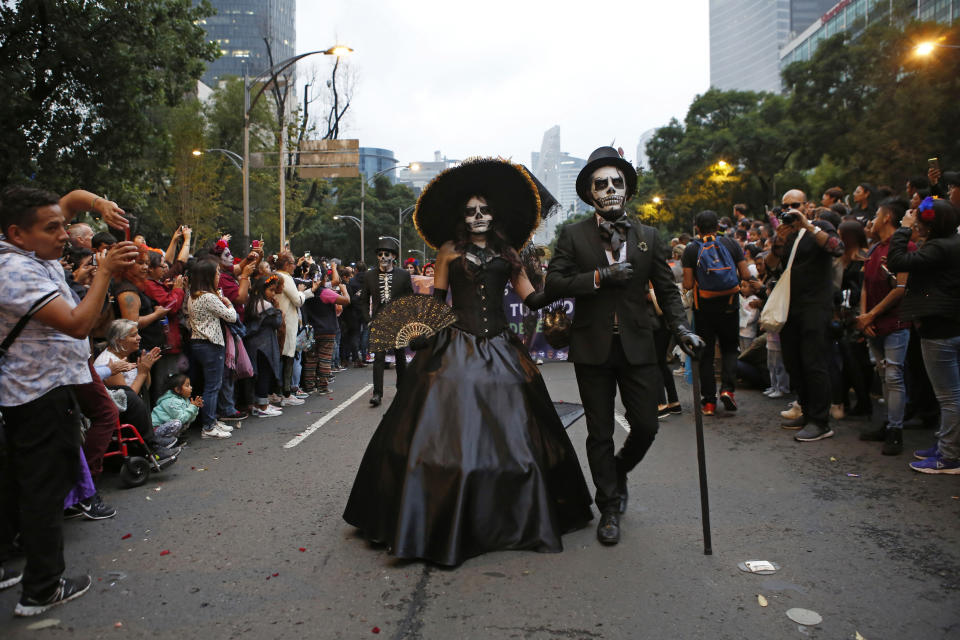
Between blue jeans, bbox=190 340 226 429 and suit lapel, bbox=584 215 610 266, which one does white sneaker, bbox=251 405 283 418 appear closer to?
blue jeans, bbox=190 340 226 429

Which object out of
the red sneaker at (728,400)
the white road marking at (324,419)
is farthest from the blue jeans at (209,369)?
the red sneaker at (728,400)

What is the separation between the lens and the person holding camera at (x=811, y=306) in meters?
6.54

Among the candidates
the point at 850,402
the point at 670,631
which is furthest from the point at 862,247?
the point at 670,631

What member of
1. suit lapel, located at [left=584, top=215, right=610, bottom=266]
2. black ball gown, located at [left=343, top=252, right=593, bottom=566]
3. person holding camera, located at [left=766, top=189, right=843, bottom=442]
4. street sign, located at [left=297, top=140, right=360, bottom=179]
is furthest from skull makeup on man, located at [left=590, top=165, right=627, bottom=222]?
street sign, located at [left=297, top=140, right=360, bottom=179]

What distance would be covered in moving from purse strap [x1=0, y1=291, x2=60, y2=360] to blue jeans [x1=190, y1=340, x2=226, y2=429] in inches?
160

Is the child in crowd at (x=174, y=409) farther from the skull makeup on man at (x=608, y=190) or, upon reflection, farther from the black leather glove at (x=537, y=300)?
the skull makeup on man at (x=608, y=190)

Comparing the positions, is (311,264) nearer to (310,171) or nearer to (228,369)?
(228,369)

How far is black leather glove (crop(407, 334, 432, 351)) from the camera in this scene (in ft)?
14.6

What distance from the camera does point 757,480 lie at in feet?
18.0

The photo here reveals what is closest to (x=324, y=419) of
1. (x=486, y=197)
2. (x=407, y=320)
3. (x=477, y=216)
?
(x=407, y=320)

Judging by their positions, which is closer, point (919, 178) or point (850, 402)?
point (919, 178)

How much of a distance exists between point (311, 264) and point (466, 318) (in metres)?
8.15

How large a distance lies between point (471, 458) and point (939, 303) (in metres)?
3.86

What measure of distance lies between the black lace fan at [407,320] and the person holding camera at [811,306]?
146 inches
